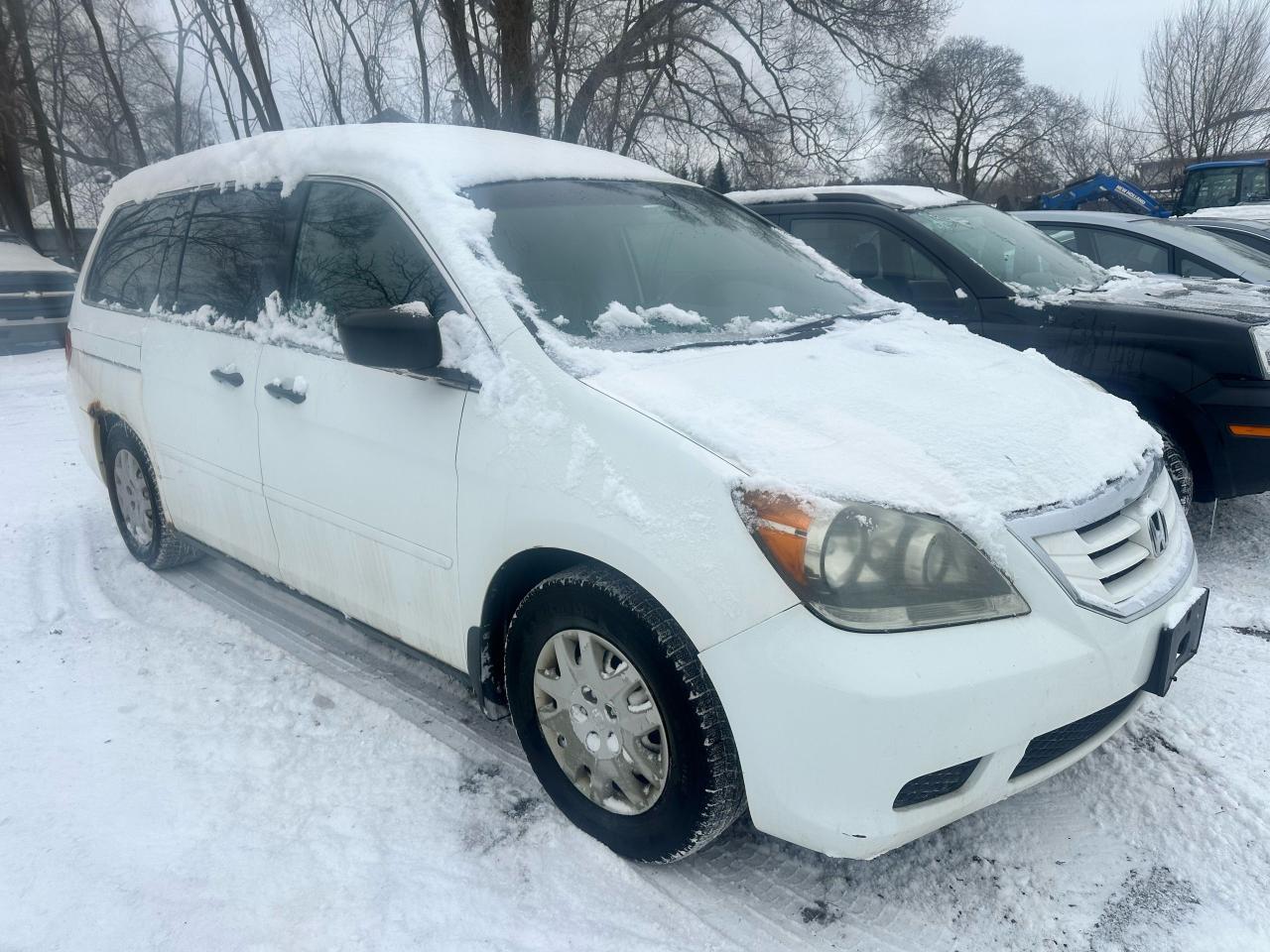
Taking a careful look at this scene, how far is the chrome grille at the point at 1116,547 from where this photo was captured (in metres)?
2.08

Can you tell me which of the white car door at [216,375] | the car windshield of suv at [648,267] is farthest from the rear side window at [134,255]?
the car windshield of suv at [648,267]

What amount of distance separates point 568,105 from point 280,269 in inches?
643

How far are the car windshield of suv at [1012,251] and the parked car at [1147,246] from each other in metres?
0.76

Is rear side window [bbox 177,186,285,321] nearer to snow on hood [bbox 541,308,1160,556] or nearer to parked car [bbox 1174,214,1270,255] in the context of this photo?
snow on hood [bbox 541,308,1160,556]

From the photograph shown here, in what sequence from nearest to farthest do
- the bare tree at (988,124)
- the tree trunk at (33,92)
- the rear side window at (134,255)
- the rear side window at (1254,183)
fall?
1. the rear side window at (134,255)
2. the rear side window at (1254,183)
3. the tree trunk at (33,92)
4. the bare tree at (988,124)

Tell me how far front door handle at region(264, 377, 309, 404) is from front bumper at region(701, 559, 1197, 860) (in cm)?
169

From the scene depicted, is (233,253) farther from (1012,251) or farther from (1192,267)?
(1192,267)

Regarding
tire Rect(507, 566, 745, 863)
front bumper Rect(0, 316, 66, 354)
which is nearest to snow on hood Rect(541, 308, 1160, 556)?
tire Rect(507, 566, 745, 863)

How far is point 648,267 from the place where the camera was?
3039 millimetres

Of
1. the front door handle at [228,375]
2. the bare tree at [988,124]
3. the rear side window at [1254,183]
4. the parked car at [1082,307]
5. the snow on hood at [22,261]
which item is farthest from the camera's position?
the bare tree at [988,124]

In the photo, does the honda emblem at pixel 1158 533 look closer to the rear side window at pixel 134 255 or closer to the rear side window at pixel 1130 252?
the rear side window at pixel 134 255

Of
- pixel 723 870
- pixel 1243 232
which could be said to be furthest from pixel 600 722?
pixel 1243 232

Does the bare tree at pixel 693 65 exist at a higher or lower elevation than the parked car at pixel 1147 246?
higher

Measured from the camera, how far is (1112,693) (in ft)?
7.00
